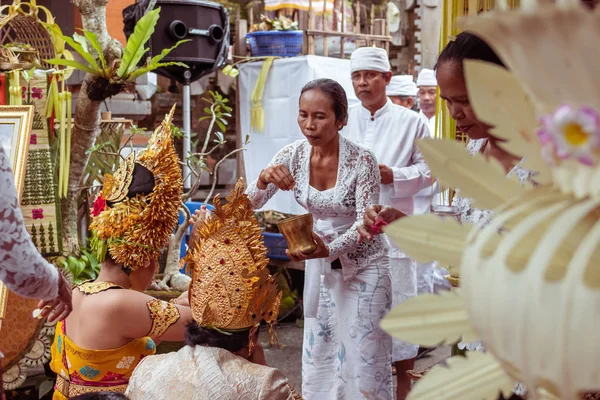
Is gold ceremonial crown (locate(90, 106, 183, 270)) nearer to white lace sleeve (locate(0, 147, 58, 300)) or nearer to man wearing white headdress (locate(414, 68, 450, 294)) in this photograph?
white lace sleeve (locate(0, 147, 58, 300))

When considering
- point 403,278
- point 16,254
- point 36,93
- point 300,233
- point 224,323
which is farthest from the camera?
point 403,278

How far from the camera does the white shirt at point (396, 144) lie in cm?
405

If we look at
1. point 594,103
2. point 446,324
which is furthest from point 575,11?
point 446,324

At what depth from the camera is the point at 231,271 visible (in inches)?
80.7

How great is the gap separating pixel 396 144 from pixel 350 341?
152 cm

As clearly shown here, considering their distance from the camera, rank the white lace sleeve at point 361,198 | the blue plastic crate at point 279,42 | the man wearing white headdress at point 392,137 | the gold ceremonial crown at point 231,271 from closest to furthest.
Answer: the gold ceremonial crown at point 231,271, the white lace sleeve at point 361,198, the man wearing white headdress at point 392,137, the blue plastic crate at point 279,42

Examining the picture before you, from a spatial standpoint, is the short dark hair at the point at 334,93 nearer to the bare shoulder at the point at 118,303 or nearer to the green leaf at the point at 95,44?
the bare shoulder at the point at 118,303

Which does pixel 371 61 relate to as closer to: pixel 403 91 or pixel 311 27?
pixel 403 91

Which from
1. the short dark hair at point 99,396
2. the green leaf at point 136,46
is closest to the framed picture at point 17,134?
the green leaf at point 136,46

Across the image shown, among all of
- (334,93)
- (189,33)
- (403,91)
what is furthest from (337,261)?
(403,91)

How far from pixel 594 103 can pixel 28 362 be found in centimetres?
381

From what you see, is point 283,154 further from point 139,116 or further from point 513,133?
point 139,116

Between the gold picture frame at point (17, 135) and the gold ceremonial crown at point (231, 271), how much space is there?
70.3 inches

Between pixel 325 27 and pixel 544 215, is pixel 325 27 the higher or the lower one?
the higher one
